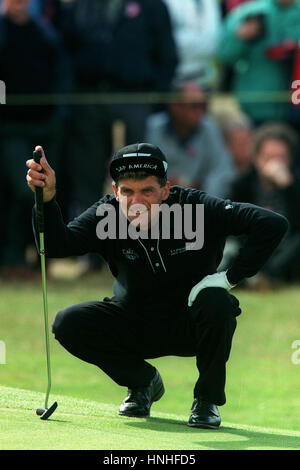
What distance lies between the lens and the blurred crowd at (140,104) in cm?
1098

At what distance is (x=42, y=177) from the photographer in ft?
17.3

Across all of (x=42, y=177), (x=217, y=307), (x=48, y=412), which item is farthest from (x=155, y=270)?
(x=48, y=412)

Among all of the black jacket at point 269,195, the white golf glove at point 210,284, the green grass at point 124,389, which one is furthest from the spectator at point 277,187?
the white golf glove at point 210,284

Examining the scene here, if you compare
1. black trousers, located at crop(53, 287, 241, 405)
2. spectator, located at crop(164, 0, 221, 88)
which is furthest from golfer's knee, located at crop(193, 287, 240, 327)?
spectator, located at crop(164, 0, 221, 88)

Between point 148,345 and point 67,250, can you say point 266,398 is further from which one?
point 67,250

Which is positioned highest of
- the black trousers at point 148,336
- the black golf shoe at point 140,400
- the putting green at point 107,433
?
the black trousers at point 148,336

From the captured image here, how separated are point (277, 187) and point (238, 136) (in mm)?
888

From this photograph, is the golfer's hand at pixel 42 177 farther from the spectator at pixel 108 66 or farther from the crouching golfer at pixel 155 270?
the spectator at pixel 108 66

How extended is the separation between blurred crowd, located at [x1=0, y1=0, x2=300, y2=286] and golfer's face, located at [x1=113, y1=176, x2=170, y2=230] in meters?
5.48

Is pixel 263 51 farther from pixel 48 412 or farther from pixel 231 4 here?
pixel 48 412

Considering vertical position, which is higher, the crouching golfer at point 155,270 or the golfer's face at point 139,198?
the golfer's face at point 139,198

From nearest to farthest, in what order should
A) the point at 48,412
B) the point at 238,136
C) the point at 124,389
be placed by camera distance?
the point at 48,412 < the point at 124,389 < the point at 238,136

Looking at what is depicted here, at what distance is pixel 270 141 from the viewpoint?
11.0 meters
